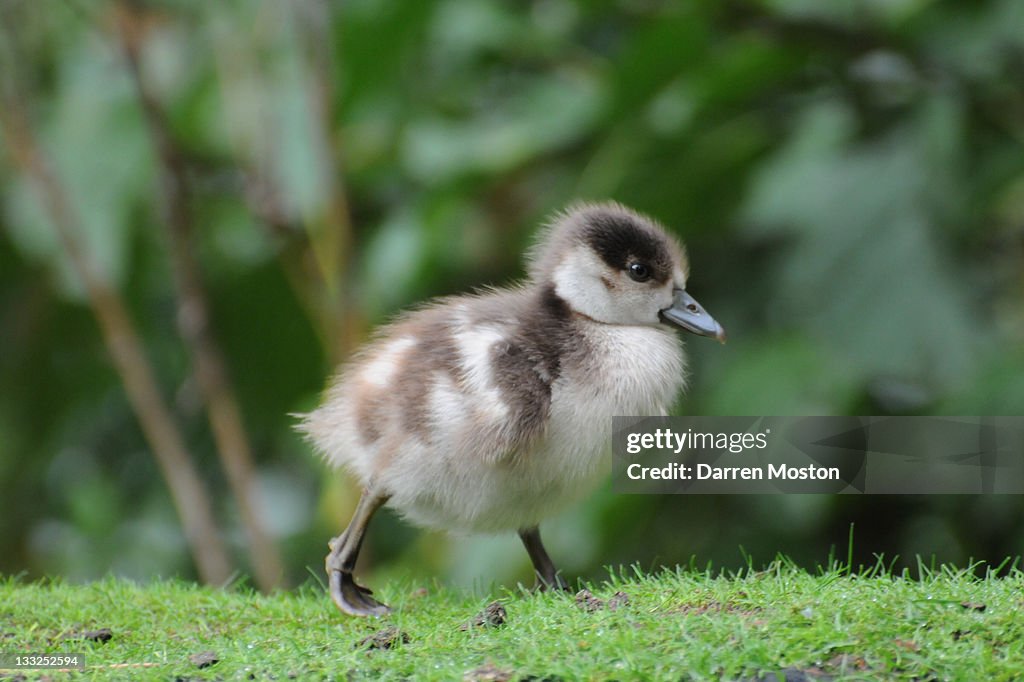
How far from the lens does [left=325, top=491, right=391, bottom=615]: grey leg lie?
12.7 feet

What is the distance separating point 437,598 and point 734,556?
2.46 meters

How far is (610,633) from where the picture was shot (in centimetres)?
311

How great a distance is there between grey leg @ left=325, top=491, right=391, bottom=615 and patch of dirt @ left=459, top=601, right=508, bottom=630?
47 centimetres

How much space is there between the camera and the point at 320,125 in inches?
231

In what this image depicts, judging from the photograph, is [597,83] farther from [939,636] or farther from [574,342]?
[939,636]

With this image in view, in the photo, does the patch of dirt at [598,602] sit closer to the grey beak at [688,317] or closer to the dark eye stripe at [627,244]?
the grey beak at [688,317]

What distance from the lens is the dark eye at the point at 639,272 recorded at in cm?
399

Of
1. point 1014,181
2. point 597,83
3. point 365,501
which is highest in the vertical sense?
point 597,83

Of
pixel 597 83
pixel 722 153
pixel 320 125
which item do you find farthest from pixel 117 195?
pixel 722 153

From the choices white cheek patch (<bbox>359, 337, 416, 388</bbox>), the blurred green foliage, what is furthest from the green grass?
the blurred green foliage

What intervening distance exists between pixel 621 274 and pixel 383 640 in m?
1.33

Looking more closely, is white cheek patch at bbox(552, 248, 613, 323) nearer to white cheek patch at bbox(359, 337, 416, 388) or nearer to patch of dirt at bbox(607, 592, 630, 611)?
white cheek patch at bbox(359, 337, 416, 388)

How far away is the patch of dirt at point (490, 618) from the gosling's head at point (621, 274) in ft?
3.23

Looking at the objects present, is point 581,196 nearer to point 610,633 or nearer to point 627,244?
point 627,244
